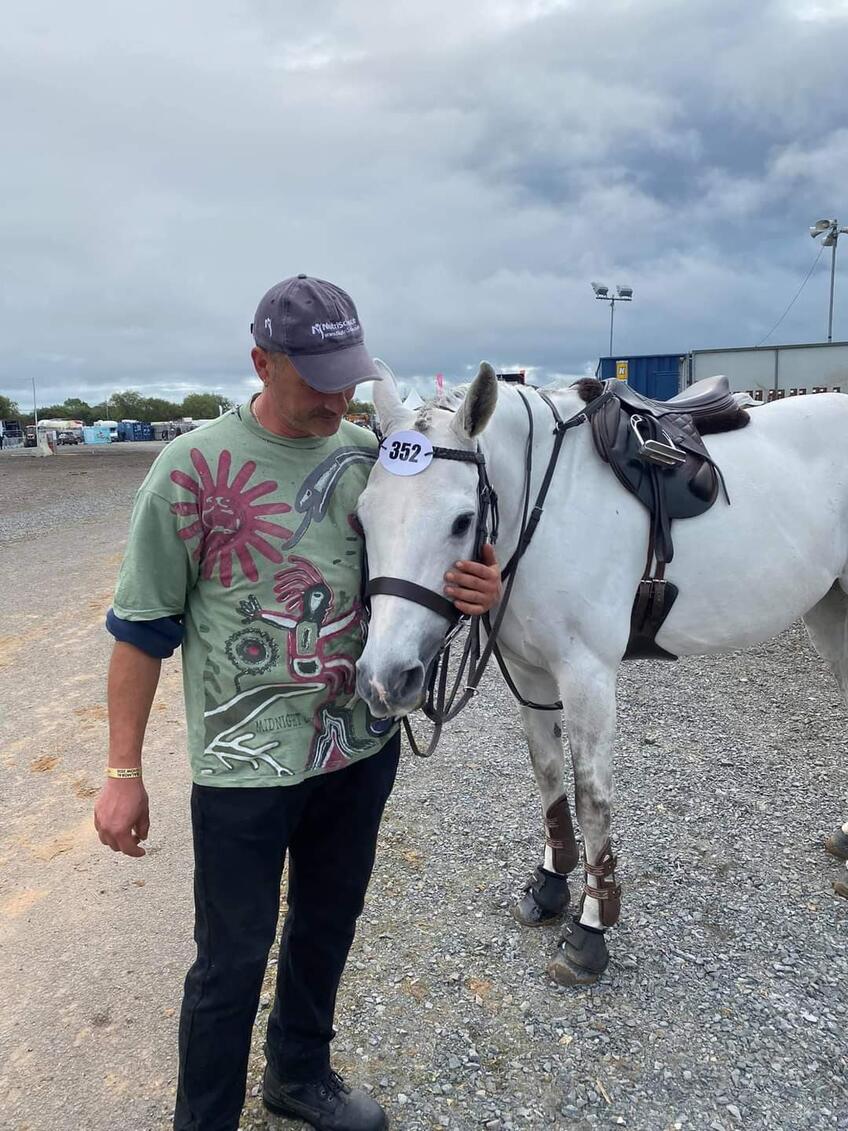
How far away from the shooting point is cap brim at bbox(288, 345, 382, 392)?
5.20 ft

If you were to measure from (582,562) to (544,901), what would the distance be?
1455 mm

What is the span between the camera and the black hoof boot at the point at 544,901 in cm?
290

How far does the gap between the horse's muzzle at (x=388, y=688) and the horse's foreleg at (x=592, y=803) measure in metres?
0.93

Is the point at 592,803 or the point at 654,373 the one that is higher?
the point at 654,373

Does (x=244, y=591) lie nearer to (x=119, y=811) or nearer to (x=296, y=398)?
(x=296, y=398)

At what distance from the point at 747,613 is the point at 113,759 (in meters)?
2.38

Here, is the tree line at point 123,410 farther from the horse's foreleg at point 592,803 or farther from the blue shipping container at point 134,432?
the horse's foreleg at point 592,803

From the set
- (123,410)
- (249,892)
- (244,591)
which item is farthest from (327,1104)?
(123,410)

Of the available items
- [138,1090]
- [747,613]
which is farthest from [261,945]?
[747,613]

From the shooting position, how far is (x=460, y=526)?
6.46 feet

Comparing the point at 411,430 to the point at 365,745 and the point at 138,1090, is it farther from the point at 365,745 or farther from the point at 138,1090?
the point at 138,1090

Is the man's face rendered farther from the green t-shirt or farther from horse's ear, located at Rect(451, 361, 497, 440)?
horse's ear, located at Rect(451, 361, 497, 440)

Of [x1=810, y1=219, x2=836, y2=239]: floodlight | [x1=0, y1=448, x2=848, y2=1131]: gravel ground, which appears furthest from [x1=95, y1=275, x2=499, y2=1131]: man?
[x1=810, y1=219, x2=836, y2=239]: floodlight

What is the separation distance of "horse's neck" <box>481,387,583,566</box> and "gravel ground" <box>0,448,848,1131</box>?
5.14ft
